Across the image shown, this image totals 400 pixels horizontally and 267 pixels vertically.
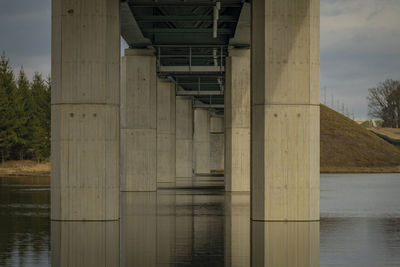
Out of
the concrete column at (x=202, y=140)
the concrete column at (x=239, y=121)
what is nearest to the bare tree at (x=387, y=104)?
the concrete column at (x=202, y=140)

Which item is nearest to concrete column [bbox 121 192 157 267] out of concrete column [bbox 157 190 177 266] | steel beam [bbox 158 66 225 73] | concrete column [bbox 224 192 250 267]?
concrete column [bbox 157 190 177 266]

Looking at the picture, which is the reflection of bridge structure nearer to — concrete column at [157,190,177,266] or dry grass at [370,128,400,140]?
concrete column at [157,190,177,266]

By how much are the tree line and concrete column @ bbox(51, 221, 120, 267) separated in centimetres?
6030

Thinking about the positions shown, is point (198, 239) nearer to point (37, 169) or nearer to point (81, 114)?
point (81, 114)

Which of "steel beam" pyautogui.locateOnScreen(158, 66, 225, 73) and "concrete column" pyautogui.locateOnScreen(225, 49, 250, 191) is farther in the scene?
"steel beam" pyautogui.locateOnScreen(158, 66, 225, 73)

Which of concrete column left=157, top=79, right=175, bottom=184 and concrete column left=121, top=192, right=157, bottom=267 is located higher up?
concrete column left=157, top=79, right=175, bottom=184

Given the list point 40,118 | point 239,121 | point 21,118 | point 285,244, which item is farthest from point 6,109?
point 285,244

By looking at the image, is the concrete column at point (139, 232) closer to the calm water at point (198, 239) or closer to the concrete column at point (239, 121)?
the calm water at point (198, 239)

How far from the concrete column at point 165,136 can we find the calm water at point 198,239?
2569cm

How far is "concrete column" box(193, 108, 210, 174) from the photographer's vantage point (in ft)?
281

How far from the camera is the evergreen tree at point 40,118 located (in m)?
84.1

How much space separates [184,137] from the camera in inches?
2773

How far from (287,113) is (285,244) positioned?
6.42 m

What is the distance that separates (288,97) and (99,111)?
5.84 metres
